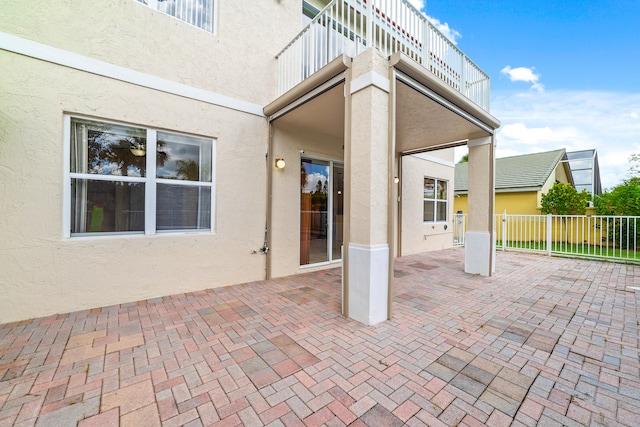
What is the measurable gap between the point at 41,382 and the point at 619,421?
4310 millimetres

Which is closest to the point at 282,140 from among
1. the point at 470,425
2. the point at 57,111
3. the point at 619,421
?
the point at 57,111

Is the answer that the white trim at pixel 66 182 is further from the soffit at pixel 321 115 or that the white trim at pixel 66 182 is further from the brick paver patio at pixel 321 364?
the soffit at pixel 321 115

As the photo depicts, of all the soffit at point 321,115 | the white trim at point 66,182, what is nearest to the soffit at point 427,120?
the soffit at point 321,115

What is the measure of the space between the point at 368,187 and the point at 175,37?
4.10 m

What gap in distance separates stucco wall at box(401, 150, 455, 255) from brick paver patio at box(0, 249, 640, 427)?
4202 mm

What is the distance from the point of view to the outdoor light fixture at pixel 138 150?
3.96 metres

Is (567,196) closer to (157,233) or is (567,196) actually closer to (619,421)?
(619,421)

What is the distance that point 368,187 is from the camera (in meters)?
3.18

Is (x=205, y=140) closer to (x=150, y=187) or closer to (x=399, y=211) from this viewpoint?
(x=150, y=187)

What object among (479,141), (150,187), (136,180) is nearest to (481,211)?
(479,141)

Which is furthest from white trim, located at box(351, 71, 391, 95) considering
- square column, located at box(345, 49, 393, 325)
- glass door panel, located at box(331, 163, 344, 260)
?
glass door panel, located at box(331, 163, 344, 260)

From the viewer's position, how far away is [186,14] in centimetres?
439

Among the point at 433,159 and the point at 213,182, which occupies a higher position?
the point at 433,159

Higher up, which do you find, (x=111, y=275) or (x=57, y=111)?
(x=57, y=111)
